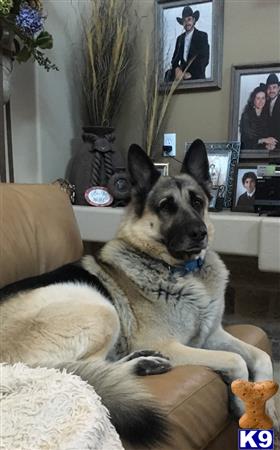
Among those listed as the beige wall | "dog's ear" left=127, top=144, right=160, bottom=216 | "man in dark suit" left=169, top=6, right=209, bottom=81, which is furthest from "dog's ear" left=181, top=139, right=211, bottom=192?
"man in dark suit" left=169, top=6, right=209, bottom=81

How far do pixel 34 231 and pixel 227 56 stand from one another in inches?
63.9

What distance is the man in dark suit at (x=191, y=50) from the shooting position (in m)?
2.54

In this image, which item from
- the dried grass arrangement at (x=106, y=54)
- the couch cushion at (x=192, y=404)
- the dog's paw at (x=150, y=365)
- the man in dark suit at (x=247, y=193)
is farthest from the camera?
the dried grass arrangement at (x=106, y=54)

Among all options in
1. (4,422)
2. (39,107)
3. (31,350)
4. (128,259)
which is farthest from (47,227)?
(39,107)

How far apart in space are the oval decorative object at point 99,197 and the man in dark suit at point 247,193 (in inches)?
27.1

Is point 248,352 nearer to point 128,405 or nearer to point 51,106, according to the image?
point 128,405

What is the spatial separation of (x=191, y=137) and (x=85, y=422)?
2.09m

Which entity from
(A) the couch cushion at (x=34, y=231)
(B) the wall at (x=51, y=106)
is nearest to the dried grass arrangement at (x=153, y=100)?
(B) the wall at (x=51, y=106)

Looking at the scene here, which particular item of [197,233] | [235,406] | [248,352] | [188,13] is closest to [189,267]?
[197,233]

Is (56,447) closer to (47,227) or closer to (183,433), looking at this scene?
(183,433)

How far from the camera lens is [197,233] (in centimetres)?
135

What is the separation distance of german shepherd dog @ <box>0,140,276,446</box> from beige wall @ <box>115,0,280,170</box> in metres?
1.11

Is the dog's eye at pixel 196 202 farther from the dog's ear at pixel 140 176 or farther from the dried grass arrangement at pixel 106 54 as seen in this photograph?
the dried grass arrangement at pixel 106 54

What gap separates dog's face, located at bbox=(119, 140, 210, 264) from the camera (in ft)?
4.62
